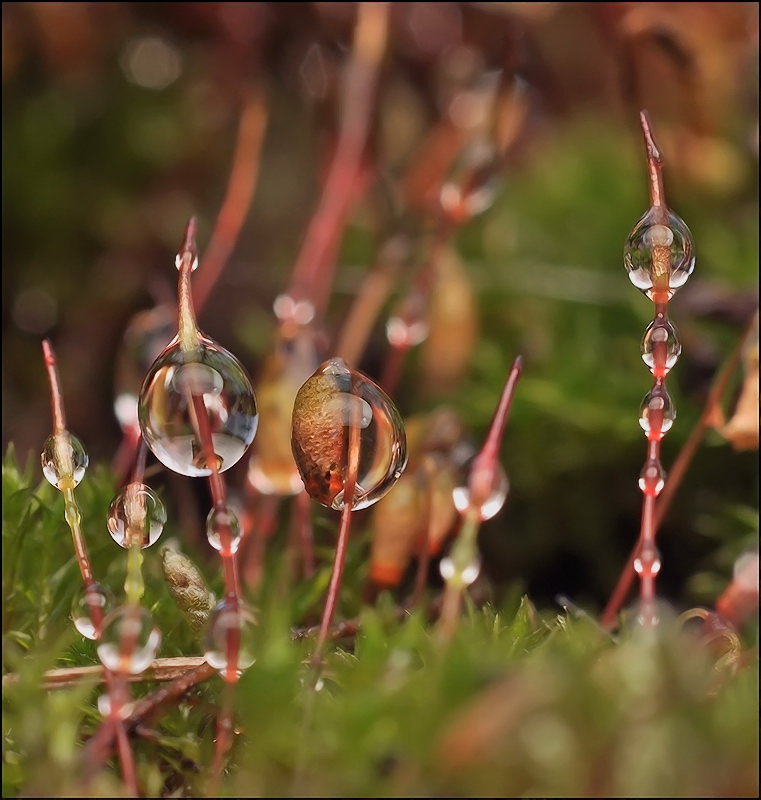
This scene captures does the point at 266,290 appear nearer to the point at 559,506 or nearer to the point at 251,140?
the point at 251,140

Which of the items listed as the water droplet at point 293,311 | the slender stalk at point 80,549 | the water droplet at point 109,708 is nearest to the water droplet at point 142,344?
the water droplet at point 293,311

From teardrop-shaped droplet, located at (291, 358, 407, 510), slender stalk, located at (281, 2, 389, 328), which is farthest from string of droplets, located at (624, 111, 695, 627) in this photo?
slender stalk, located at (281, 2, 389, 328)

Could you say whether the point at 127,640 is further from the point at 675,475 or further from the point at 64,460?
the point at 675,475

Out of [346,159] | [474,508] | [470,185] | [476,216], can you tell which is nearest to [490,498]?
[474,508]

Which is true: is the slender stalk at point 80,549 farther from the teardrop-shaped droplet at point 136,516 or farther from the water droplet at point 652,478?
the water droplet at point 652,478

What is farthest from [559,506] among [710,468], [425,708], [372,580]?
[425,708]
